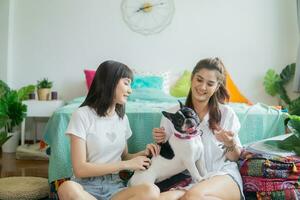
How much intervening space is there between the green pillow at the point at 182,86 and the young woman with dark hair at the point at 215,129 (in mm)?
1947

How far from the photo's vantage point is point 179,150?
4.72 feet

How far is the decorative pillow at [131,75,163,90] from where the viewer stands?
11.3ft

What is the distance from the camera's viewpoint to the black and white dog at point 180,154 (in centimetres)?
142

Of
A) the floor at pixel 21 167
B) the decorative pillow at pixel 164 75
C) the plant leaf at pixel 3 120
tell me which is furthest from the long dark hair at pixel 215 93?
the decorative pillow at pixel 164 75

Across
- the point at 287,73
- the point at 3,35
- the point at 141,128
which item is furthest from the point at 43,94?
the point at 287,73

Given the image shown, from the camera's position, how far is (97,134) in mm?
1507

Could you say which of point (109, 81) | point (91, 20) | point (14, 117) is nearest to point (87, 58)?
point (91, 20)

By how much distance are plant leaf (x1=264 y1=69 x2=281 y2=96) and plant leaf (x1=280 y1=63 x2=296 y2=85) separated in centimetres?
6

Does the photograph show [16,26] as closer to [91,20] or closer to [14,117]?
[91,20]

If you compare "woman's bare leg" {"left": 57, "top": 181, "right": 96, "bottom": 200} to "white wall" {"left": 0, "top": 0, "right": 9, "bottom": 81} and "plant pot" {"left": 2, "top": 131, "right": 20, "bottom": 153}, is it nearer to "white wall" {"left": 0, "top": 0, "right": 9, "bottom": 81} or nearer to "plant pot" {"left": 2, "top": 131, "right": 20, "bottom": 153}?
"plant pot" {"left": 2, "top": 131, "right": 20, "bottom": 153}

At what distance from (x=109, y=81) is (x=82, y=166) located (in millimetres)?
401

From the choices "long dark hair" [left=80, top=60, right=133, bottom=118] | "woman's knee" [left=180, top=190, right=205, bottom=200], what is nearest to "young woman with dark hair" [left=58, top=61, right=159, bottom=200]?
"long dark hair" [left=80, top=60, right=133, bottom=118]

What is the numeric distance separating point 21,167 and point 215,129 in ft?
6.99

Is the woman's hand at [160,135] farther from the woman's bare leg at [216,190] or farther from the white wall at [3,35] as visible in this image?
the white wall at [3,35]
